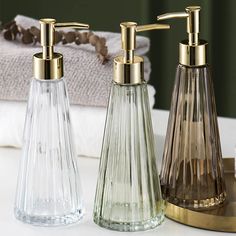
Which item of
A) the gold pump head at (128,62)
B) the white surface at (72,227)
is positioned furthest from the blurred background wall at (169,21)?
the gold pump head at (128,62)

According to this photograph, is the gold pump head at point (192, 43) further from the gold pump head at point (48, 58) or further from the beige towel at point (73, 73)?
the beige towel at point (73, 73)

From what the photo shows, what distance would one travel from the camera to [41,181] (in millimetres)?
857

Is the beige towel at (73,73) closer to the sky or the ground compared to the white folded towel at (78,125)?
closer to the sky

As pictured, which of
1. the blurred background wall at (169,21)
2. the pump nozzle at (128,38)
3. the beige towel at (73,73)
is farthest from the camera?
the blurred background wall at (169,21)

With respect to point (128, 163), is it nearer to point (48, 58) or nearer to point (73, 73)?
point (48, 58)

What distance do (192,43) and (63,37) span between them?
1.01ft

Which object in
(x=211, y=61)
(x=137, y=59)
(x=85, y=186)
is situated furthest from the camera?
(x=211, y=61)

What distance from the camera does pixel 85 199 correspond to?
93 cm

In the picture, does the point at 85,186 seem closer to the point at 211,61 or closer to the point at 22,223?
the point at 22,223

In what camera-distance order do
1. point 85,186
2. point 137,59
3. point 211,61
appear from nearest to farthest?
point 137,59
point 85,186
point 211,61

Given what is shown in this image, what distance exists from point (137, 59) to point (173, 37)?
938mm

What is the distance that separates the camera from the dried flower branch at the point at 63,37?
1.04 m

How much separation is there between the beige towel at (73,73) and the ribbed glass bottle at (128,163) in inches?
8.0

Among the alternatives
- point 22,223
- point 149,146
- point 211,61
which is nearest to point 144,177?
point 149,146
